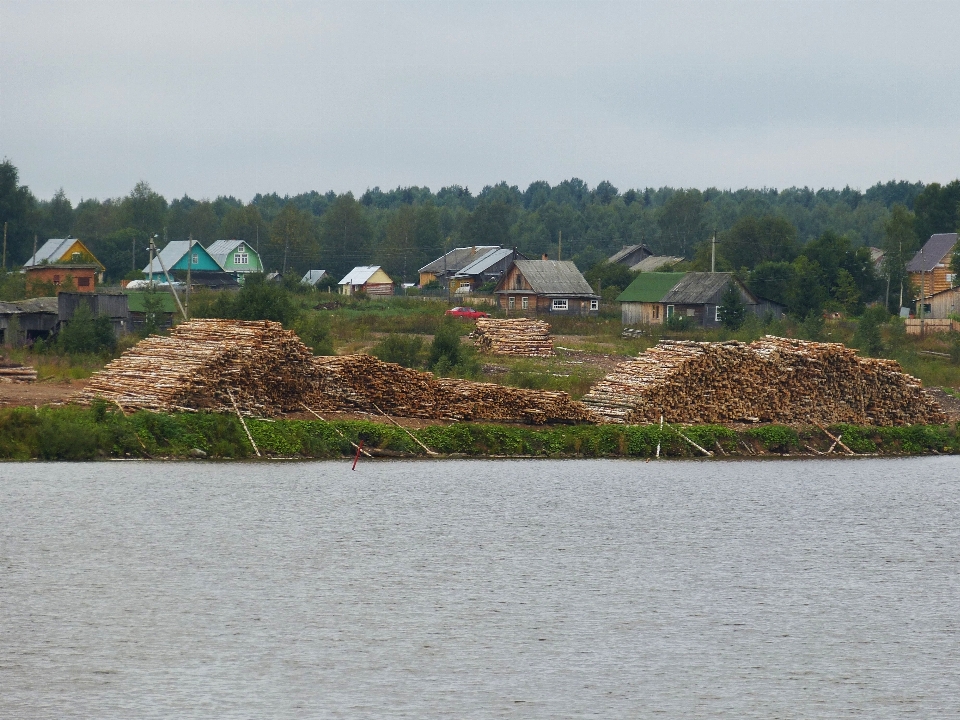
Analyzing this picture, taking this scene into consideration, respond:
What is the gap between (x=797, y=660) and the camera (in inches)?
742

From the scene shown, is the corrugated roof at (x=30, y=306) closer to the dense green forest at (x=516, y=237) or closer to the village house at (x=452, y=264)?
the dense green forest at (x=516, y=237)

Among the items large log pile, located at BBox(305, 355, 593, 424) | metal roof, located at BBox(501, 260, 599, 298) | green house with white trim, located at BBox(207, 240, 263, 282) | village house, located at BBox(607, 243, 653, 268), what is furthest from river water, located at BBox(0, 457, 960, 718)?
village house, located at BBox(607, 243, 653, 268)

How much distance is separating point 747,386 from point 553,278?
6038cm

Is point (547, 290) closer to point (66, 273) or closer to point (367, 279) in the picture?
point (66, 273)

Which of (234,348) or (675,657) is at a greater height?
(234,348)

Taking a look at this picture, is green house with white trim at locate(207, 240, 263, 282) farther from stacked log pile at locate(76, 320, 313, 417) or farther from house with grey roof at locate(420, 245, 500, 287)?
stacked log pile at locate(76, 320, 313, 417)

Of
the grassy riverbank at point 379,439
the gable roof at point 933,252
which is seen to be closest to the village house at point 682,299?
the gable roof at point 933,252

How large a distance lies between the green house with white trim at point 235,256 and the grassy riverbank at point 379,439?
97.6m

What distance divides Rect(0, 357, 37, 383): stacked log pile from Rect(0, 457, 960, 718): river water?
1168 centimetres

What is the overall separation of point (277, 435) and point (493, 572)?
14.9 metres

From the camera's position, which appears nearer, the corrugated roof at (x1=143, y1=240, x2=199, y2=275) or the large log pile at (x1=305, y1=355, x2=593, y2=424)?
the large log pile at (x1=305, y1=355, x2=593, y2=424)

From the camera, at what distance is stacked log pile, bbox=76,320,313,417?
3803 cm

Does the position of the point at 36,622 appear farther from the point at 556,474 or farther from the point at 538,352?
the point at 538,352

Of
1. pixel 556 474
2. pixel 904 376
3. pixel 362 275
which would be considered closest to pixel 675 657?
pixel 556 474
